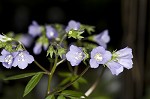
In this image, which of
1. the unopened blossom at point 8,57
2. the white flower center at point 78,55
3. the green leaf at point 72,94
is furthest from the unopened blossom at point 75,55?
the unopened blossom at point 8,57

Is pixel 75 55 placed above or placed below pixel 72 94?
above

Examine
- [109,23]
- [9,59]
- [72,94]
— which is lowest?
[109,23]

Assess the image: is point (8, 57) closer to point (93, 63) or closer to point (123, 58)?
point (93, 63)

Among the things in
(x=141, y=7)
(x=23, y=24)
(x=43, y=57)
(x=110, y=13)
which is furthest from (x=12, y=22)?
(x=141, y=7)

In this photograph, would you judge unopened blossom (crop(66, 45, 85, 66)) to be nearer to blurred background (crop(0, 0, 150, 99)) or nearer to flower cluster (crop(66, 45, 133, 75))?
flower cluster (crop(66, 45, 133, 75))

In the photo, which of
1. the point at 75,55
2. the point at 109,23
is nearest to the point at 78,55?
the point at 75,55

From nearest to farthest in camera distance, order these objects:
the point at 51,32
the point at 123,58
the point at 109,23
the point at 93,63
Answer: the point at 93,63 < the point at 123,58 < the point at 51,32 < the point at 109,23

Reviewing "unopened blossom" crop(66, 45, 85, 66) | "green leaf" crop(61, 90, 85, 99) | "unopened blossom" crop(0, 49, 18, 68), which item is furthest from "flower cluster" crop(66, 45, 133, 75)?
"unopened blossom" crop(0, 49, 18, 68)
